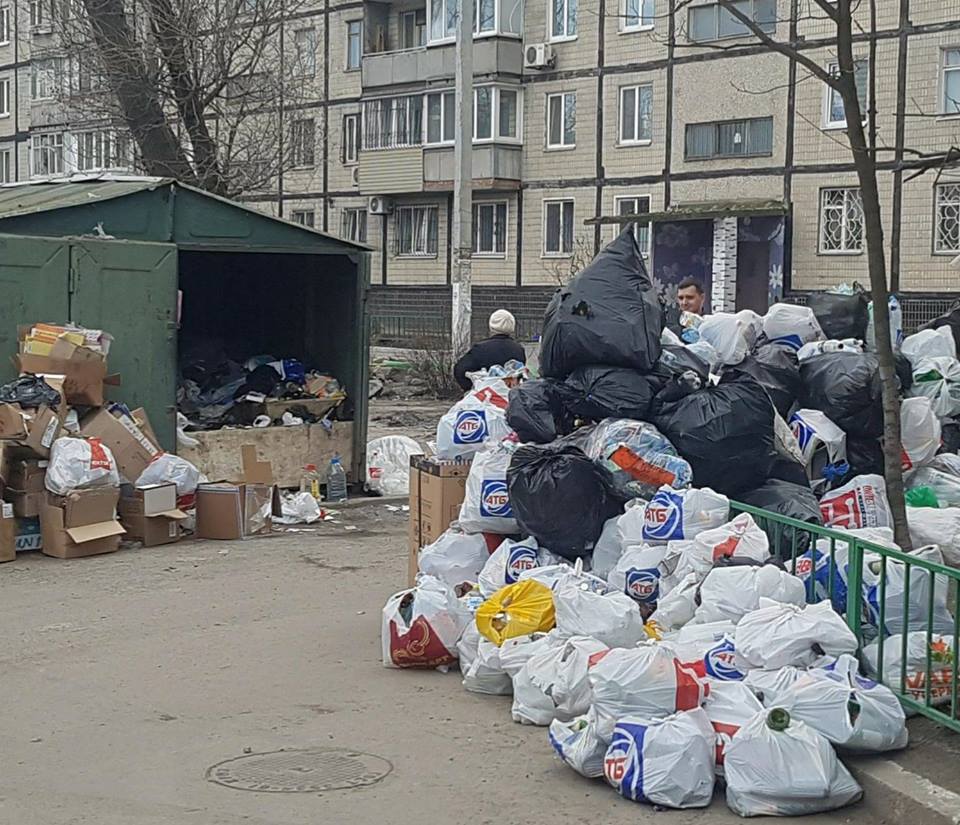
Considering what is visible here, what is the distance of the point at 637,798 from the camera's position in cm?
486

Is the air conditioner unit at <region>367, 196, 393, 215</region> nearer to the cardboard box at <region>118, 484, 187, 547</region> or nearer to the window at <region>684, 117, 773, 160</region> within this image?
the window at <region>684, 117, 773, 160</region>

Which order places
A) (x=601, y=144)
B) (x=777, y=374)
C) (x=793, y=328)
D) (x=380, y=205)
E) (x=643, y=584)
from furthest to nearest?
1. (x=380, y=205)
2. (x=601, y=144)
3. (x=793, y=328)
4. (x=777, y=374)
5. (x=643, y=584)

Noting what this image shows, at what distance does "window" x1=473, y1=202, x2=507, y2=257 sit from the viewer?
126 ft

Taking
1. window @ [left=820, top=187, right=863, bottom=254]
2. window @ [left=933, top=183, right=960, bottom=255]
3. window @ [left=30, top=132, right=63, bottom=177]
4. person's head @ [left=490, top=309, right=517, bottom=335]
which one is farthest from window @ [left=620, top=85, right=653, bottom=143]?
person's head @ [left=490, top=309, right=517, bottom=335]

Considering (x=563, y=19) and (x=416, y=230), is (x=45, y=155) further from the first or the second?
(x=563, y=19)

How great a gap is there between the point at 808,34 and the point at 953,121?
367 cm

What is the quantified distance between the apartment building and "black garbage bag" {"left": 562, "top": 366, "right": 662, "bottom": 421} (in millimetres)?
19018

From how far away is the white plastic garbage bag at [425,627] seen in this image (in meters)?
6.50

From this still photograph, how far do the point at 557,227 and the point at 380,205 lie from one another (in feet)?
19.7

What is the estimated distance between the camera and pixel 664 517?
248 inches

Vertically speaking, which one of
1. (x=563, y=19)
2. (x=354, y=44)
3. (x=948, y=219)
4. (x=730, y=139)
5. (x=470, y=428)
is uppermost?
(x=354, y=44)

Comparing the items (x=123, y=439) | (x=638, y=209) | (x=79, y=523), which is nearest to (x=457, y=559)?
(x=79, y=523)

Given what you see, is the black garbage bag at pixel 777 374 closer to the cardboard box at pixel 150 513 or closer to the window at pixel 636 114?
the cardboard box at pixel 150 513

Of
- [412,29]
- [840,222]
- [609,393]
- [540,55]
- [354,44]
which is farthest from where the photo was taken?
[354,44]
